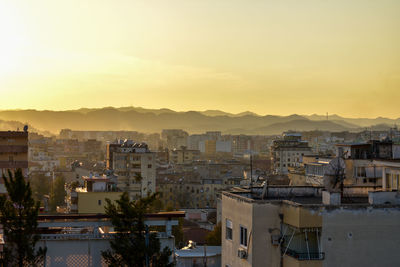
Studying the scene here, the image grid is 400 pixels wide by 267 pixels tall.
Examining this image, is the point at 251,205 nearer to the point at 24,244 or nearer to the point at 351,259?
the point at 351,259

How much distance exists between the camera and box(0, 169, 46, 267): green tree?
970 cm

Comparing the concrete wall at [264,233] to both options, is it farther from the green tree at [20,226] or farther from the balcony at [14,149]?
the balcony at [14,149]

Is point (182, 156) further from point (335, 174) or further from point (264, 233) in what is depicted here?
point (264, 233)

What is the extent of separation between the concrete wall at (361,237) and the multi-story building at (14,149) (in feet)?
76.6

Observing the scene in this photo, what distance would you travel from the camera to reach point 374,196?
531 inches

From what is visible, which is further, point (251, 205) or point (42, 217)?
point (251, 205)

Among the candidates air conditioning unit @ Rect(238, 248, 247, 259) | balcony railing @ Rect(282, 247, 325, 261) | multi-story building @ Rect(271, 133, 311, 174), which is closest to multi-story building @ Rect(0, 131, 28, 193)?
air conditioning unit @ Rect(238, 248, 247, 259)

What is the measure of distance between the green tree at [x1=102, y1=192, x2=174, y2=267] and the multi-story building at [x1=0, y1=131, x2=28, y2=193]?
23.7 metres

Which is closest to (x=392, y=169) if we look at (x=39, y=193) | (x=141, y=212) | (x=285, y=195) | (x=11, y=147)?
(x=285, y=195)

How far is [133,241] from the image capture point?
10.1 metres

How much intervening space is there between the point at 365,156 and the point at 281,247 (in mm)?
18348

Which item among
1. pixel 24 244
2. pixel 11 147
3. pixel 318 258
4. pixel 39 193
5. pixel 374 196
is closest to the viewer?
pixel 24 244

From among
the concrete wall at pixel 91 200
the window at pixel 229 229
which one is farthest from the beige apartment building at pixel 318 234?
the concrete wall at pixel 91 200

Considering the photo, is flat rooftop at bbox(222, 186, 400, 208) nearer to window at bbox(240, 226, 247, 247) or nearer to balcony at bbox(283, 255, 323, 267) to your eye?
window at bbox(240, 226, 247, 247)
